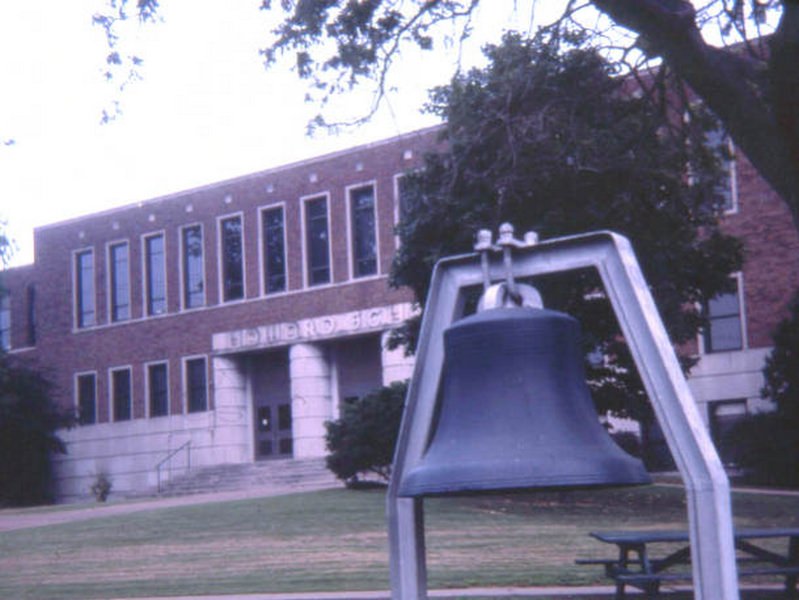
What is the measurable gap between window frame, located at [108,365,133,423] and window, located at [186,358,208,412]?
2.70 m

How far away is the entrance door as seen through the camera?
42434 mm

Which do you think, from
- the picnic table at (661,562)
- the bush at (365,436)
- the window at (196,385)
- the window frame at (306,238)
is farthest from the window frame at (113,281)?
the picnic table at (661,562)

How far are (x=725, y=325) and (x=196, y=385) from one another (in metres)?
18.4

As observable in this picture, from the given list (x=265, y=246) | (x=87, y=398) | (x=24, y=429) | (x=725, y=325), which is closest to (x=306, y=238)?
(x=265, y=246)

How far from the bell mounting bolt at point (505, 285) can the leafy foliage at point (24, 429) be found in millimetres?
35870

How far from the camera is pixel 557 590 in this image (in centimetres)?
1178

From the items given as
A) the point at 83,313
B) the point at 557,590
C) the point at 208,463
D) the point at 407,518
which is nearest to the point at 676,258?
the point at 557,590

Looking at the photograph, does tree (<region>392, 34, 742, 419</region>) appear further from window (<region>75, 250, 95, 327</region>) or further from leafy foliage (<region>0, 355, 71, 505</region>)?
window (<region>75, 250, 95, 327</region>)

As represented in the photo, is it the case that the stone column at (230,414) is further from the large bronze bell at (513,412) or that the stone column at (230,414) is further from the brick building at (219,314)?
the large bronze bell at (513,412)

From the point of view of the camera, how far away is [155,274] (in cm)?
4562

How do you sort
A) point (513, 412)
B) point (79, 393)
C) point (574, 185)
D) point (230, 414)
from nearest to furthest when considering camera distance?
point (513, 412), point (574, 185), point (230, 414), point (79, 393)

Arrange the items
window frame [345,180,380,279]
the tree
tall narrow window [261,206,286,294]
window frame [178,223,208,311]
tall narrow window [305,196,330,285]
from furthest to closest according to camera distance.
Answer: window frame [178,223,208,311] < tall narrow window [261,206,286,294] < tall narrow window [305,196,330,285] < window frame [345,180,380,279] < the tree

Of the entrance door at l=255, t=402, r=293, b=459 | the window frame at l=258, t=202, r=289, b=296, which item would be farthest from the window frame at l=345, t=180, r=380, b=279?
the entrance door at l=255, t=402, r=293, b=459

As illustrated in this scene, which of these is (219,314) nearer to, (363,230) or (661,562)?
(363,230)
